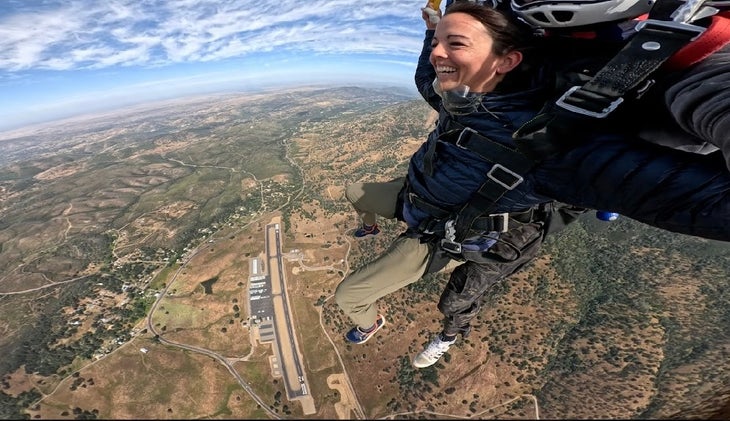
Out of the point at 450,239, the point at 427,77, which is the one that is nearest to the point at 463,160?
the point at 450,239

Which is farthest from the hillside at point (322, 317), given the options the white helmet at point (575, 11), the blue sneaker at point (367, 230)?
the blue sneaker at point (367, 230)

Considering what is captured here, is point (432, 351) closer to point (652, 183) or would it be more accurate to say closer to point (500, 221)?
point (500, 221)

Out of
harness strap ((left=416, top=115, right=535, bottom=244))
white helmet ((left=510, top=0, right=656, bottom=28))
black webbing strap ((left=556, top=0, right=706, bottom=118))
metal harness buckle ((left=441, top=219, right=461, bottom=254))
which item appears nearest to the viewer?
black webbing strap ((left=556, top=0, right=706, bottom=118))

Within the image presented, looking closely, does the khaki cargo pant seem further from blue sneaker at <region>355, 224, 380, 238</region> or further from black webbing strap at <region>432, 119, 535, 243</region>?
blue sneaker at <region>355, 224, 380, 238</region>

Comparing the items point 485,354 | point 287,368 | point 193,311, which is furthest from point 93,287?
point 485,354

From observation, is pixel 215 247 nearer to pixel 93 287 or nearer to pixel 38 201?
pixel 93 287

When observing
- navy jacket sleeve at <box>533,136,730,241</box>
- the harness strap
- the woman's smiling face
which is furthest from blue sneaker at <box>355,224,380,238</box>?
navy jacket sleeve at <box>533,136,730,241</box>
